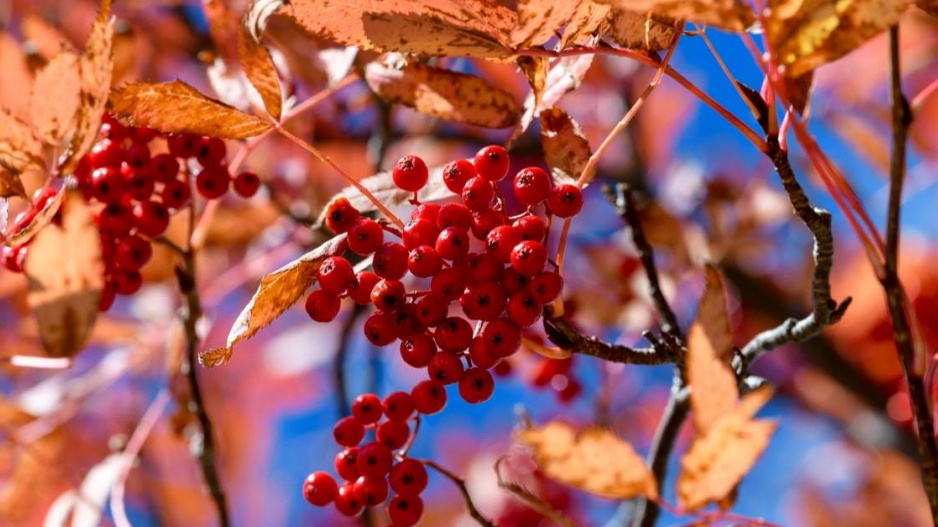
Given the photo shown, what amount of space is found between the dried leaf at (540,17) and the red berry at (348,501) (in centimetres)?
41

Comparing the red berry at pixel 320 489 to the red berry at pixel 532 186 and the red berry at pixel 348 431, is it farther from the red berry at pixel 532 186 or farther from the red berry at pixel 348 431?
the red berry at pixel 532 186

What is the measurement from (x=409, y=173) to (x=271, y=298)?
169mm

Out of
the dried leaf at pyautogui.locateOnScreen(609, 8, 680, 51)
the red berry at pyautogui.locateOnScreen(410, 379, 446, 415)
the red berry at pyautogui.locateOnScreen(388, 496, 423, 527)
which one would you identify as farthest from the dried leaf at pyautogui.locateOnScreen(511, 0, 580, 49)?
the red berry at pyautogui.locateOnScreen(388, 496, 423, 527)

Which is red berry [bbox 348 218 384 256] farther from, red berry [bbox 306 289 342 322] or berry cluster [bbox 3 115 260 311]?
berry cluster [bbox 3 115 260 311]

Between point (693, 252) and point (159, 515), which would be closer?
point (693, 252)

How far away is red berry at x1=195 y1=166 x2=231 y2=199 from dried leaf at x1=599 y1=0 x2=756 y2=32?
0.57m

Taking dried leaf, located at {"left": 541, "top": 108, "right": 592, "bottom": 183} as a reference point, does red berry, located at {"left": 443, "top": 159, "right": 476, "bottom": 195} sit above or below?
below

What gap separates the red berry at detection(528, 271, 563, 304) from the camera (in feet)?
2.23

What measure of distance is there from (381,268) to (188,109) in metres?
0.18

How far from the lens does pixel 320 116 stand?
73.9 inches

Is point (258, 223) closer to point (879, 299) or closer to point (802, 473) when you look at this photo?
point (879, 299)

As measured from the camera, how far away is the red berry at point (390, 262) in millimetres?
707

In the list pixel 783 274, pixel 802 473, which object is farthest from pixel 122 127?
pixel 802 473

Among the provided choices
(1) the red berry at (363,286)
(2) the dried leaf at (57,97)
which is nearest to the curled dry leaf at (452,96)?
(1) the red berry at (363,286)
